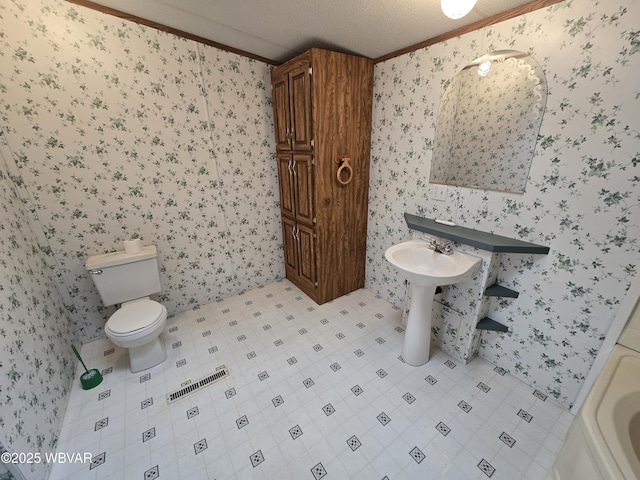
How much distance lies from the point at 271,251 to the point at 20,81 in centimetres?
211

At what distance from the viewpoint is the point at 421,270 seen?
1.55 meters

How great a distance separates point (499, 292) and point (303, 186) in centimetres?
165

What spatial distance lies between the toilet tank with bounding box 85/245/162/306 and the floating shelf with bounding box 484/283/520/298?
241cm

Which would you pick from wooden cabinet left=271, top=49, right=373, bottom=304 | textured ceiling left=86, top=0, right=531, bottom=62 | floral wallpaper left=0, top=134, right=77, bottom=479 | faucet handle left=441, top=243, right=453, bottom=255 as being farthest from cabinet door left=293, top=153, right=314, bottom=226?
floral wallpaper left=0, top=134, right=77, bottom=479

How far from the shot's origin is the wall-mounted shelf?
141 cm

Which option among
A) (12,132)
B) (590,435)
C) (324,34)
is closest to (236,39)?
(324,34)

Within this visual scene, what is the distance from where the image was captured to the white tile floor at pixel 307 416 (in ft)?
4.00

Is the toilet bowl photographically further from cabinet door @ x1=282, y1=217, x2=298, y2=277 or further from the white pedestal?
the white pedestal

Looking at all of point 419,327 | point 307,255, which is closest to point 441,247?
point 419,327

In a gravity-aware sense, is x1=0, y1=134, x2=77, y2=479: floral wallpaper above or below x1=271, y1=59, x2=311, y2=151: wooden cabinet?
below

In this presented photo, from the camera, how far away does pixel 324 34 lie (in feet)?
5.59

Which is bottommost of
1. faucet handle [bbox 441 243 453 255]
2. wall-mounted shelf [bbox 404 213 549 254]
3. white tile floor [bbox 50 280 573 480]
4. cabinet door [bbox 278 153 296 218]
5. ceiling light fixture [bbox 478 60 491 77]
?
white tile floor [bbox 50 280 573 480]

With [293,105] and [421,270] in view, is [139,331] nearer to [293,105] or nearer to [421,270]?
[421,270]

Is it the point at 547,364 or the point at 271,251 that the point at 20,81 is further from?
the point at 547,364
